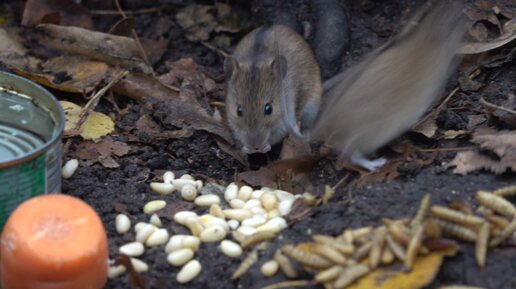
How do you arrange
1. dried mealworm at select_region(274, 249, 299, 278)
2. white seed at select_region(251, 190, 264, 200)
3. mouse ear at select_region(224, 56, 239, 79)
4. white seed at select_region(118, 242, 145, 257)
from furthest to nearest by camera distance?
mouse ear at select_region(224, 56, 239, 79) < white seed at select_region(251, 190, 264, 200) < white seed at select_region(118, 242, 145, 257) < dried mealworm at select_region(274, 249, 299, 278)

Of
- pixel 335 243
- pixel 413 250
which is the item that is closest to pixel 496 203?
pixel 413 250

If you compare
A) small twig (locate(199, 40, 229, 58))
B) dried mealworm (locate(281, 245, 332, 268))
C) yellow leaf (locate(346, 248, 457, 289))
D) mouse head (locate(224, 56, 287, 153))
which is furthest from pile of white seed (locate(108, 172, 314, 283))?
small twig (locate(199, 40, 229, 58))

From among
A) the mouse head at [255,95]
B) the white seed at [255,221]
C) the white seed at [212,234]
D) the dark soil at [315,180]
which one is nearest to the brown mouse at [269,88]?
the mouse head at [255,95]

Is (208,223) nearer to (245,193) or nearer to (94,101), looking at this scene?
(245,193)

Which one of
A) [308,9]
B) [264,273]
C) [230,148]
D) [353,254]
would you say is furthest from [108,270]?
[308,9]

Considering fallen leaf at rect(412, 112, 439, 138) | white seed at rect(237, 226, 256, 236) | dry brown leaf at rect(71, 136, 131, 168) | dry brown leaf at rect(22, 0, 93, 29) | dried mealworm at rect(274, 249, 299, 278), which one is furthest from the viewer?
dry brown leaf at rect(22, 0, 93, 29)

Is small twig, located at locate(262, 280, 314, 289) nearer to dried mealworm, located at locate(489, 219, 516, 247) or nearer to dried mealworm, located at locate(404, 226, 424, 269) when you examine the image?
dried mealworm, located at locate(404, 226, 424, 269)

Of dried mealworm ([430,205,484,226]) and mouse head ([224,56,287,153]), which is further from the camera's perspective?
mouse head ([224,56,287,153])

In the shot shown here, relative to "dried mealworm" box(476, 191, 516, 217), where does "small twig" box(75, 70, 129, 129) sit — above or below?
below
